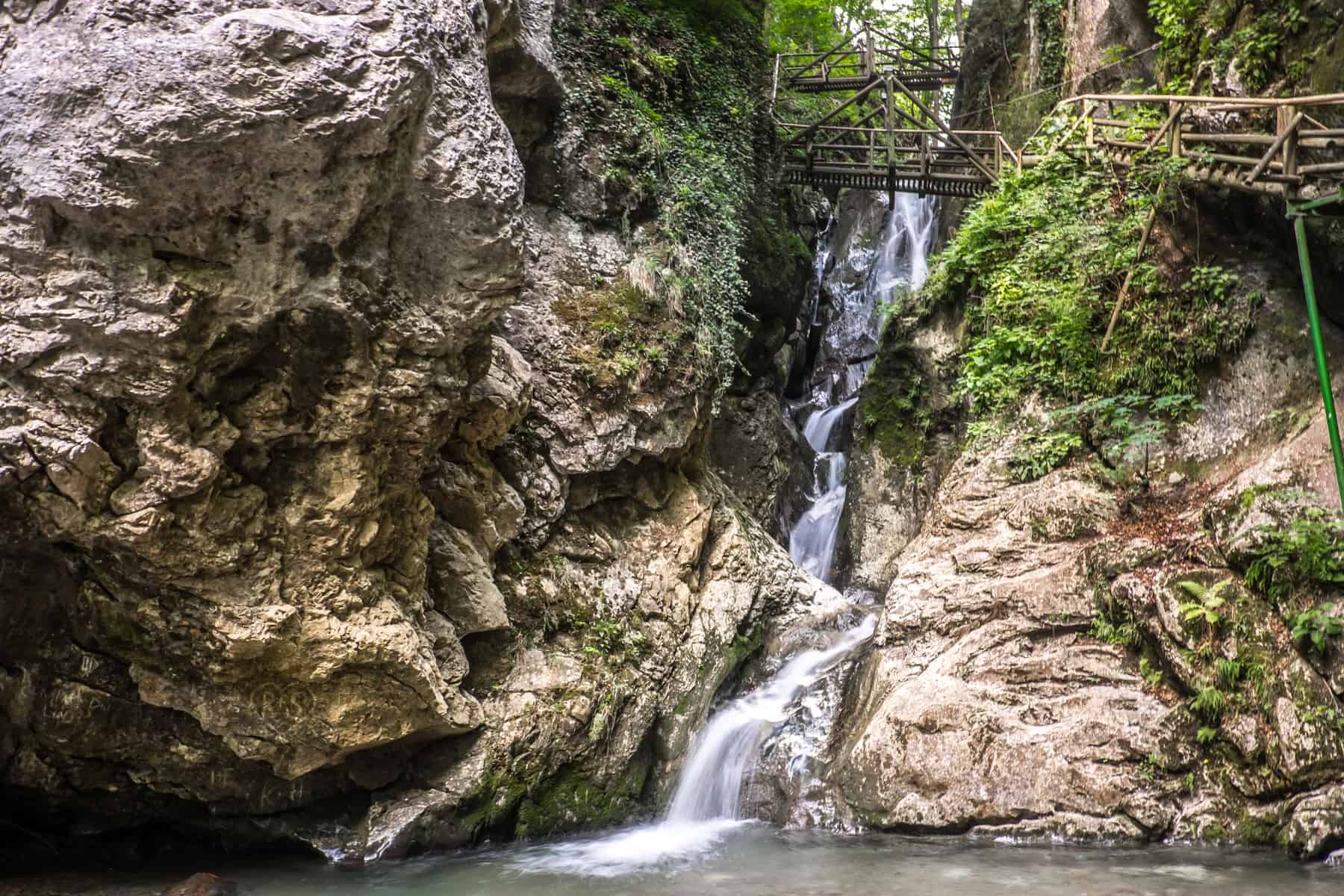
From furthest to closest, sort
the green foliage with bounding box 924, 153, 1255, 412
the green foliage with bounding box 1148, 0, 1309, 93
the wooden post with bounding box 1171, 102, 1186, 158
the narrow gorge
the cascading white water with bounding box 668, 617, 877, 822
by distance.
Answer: the green foliage with bounding box 924, 153, 1255, 412
the wooden post with bounding box 1171, 102, 1186, 158
the green foliage with bounding box 1148, 0, 1309, 93
the cascading white water with bounding box 668, 617, 877, 822
the narrow gorge

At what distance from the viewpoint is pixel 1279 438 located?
28.9 feet

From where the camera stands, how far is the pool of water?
255 inches

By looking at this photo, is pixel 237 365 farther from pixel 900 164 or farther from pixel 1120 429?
pixel 900 164

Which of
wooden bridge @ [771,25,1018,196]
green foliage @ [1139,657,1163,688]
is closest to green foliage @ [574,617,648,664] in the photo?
green foliage @ [1139,657,1163,688]

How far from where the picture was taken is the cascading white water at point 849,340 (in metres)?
14.9

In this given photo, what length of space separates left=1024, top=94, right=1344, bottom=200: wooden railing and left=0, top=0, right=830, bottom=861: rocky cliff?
5.75 meters

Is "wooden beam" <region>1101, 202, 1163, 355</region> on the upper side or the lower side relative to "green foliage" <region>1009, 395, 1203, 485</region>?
upper

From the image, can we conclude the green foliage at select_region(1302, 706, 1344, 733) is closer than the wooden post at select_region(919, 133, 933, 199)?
Yes

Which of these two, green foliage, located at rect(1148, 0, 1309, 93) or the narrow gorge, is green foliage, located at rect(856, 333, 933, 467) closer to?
the narrow gorge

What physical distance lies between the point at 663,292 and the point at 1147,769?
7.06 m

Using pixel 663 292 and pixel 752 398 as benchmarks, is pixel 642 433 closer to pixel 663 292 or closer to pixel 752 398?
pixel 663 292

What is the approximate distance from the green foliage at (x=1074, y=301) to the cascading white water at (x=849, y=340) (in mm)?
3769

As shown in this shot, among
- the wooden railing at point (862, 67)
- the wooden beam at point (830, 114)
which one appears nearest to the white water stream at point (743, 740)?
the wooden beam at point (830, 114)

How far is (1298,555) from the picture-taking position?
7.69 metres
